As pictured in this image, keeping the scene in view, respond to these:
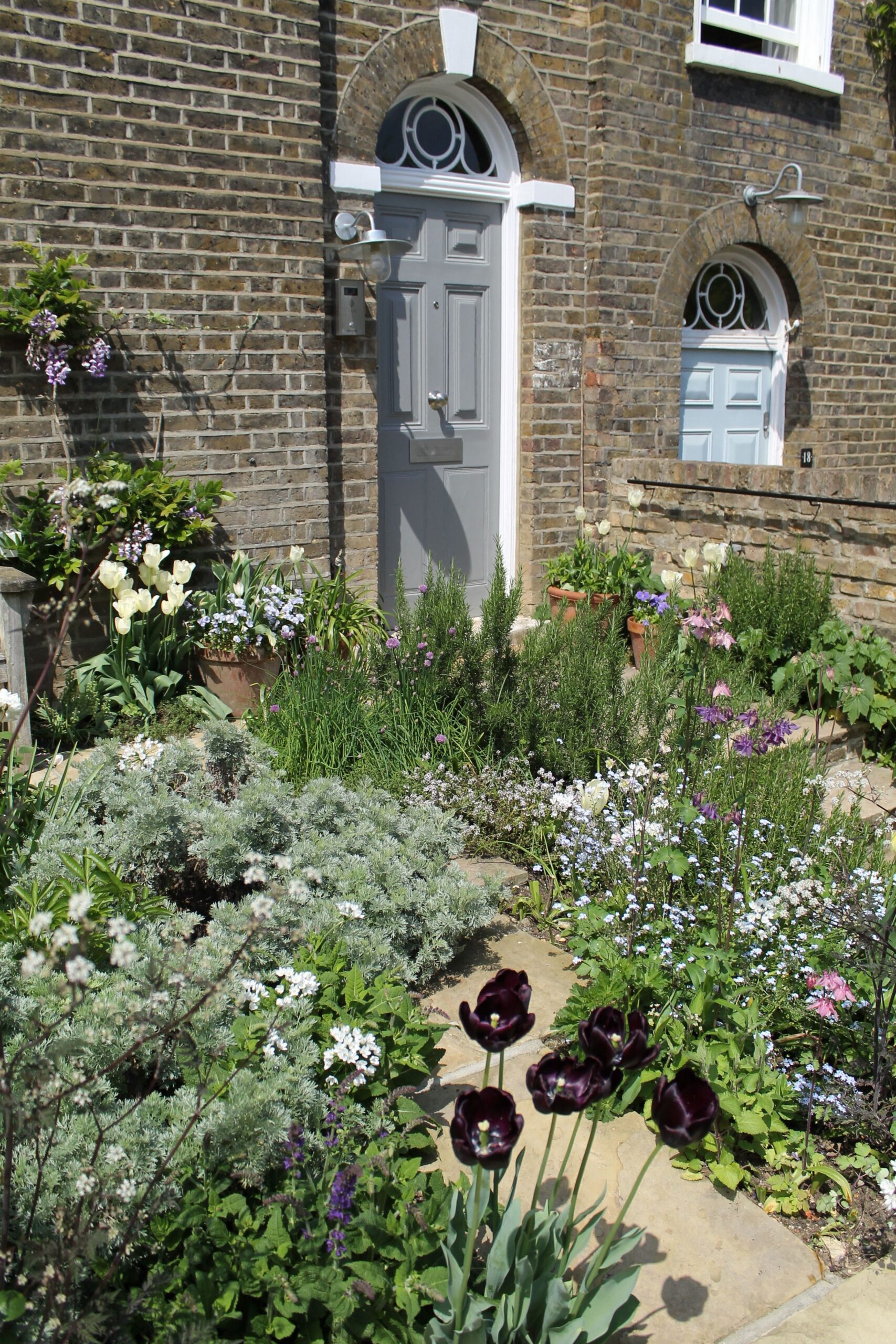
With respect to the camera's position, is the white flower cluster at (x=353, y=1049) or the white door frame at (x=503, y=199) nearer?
the white flower cluster at (x=353, y=1049)

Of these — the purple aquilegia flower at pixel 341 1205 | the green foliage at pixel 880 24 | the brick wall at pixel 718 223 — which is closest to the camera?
the purple aquilegia flower at pixel 341 1205

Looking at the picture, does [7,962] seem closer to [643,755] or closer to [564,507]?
[643,755]

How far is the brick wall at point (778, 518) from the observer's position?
555cm

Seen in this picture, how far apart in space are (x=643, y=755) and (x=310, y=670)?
4.45 feet

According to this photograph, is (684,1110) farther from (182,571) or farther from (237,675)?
(237,675)

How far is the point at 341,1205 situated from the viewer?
5.81 feet

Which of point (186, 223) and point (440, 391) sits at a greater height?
point (186, 223)

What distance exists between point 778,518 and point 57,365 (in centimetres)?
382

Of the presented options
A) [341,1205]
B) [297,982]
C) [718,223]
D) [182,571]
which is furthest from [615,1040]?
[718,223]

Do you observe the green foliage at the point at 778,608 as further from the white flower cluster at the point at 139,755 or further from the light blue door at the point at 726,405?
the white flower cluster at the point at 139,755

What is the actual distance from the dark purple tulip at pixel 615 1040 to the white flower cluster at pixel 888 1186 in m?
0.86

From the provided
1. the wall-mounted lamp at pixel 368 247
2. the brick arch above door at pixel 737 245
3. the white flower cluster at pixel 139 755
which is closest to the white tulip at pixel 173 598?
the white flower cluster at pixel 139 755

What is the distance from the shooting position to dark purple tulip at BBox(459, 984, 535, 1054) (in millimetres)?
1544

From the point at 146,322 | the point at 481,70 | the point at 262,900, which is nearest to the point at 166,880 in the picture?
→ the point at 262,900
